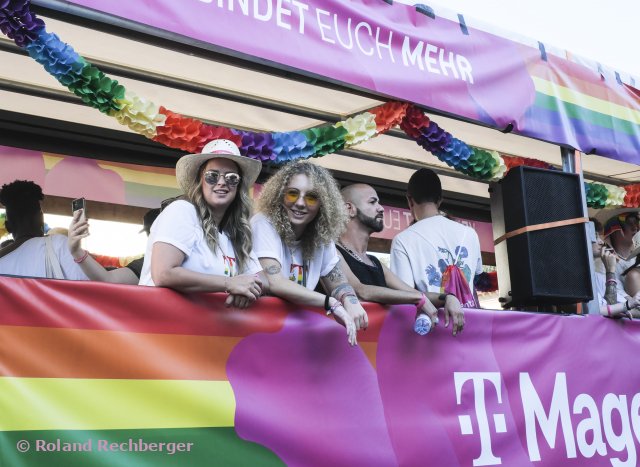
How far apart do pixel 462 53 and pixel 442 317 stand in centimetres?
175

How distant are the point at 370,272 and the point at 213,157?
3.62 feet

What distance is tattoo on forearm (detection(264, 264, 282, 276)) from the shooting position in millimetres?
3410

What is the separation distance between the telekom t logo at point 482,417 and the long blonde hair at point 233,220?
133 cm

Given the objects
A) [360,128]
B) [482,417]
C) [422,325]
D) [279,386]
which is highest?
[360,128]

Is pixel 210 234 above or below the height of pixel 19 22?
below

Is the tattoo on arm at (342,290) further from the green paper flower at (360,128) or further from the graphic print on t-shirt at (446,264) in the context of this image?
the green paper flower at (360,128)

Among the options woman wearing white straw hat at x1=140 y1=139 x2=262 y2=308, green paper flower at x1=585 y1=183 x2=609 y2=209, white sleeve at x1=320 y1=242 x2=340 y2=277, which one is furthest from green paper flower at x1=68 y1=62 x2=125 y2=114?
green paper flower at x1=585 y1=183 x2=609 y2=209

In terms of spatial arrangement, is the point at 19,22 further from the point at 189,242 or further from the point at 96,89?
the point at 189,242

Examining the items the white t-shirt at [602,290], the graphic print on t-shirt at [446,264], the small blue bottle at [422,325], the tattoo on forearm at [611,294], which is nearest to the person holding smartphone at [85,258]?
the small blue bottle at [422,325]

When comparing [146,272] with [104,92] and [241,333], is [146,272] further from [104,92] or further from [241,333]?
[104,92]

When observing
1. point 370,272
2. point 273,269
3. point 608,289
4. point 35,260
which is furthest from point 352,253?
point 608,289

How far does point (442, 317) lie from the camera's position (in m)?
3.95

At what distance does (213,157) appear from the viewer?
3.46 m

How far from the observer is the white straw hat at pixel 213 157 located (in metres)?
3.45
